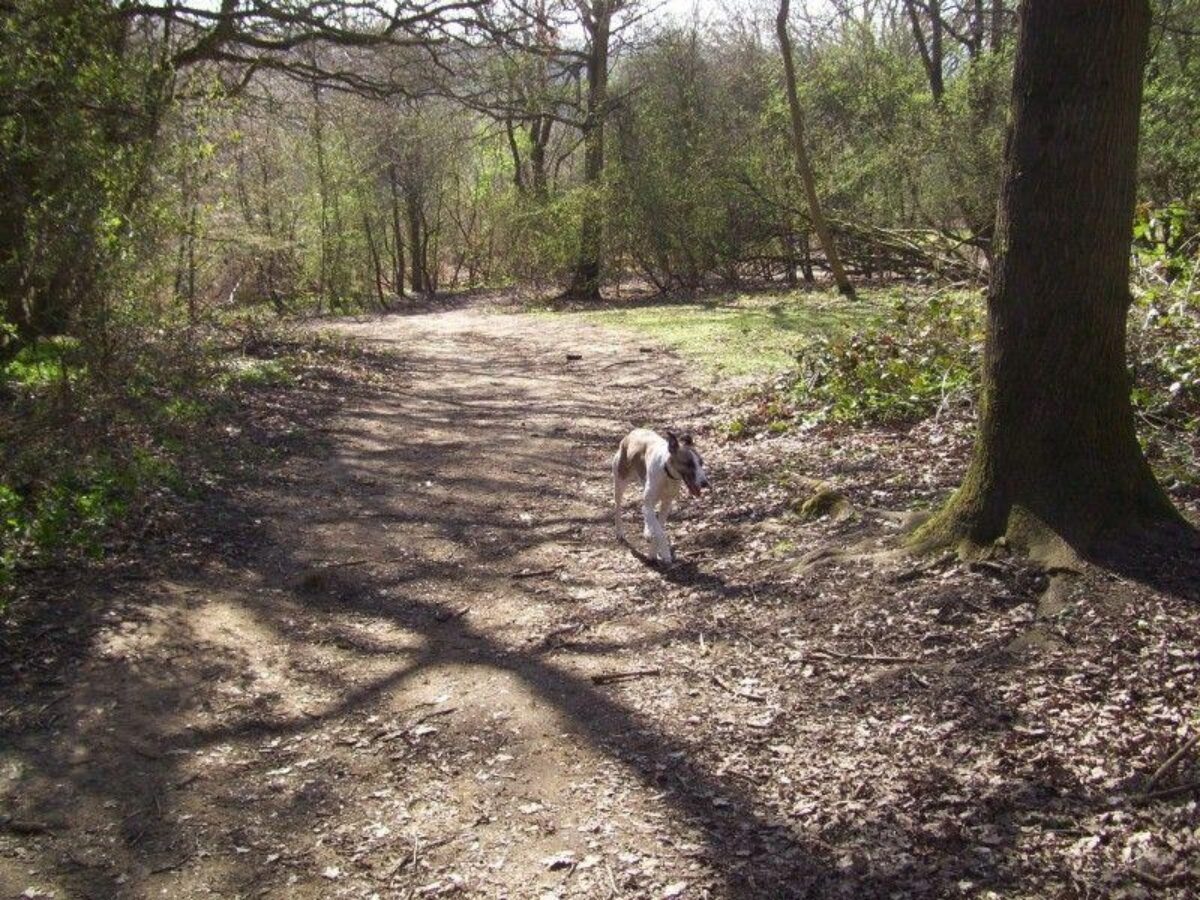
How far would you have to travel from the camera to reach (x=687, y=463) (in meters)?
6.65

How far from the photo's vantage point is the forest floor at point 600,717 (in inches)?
140

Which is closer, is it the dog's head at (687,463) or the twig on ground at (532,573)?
the dog's head at (687,463)

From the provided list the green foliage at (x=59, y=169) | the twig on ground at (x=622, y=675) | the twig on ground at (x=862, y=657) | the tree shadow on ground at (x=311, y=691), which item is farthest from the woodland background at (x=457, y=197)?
the twig on ground at (x=622, y=675)

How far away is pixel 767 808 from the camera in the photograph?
3857 mm

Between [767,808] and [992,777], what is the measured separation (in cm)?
88

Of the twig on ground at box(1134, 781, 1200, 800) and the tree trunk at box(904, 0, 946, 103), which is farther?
the tree trunk at box(904, 0, 946, 103)

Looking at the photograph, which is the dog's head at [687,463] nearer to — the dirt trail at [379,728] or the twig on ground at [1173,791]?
the dirt trail at [379,728]

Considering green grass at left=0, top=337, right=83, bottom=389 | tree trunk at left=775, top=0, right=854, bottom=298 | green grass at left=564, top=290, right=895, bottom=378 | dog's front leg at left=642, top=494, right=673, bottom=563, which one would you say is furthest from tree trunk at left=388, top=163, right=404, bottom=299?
dog's front leg at left=642, top=494, right=673, bottom=563

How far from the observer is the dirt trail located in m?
3.74

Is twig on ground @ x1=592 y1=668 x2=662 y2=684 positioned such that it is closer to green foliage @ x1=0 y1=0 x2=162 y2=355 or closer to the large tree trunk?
the large tree trunk

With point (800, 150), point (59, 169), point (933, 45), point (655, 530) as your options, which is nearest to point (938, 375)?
point (655, 530)

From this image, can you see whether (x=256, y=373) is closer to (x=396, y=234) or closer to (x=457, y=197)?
(x=396, y=234)

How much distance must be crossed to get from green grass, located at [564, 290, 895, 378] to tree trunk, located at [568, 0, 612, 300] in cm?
300

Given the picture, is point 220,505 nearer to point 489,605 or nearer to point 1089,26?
point 489,605
